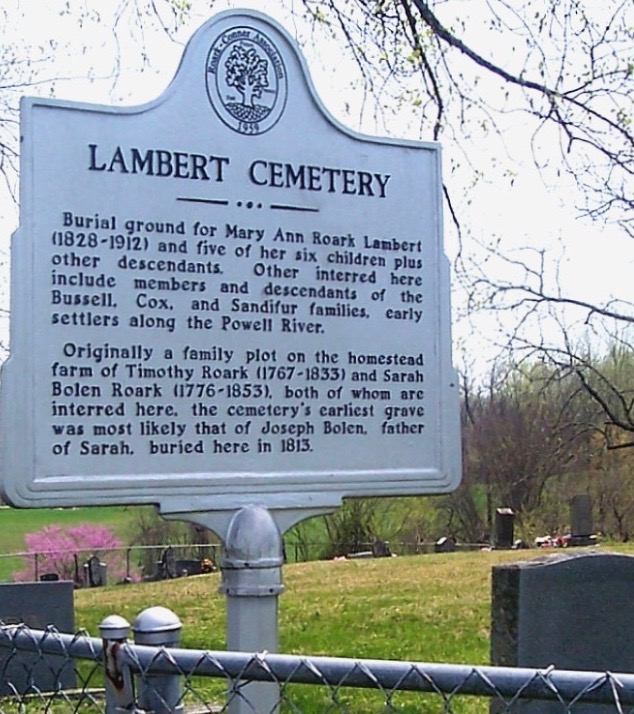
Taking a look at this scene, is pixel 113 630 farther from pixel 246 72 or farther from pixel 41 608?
pixel 41 608

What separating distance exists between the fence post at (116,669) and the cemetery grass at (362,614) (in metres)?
3.92

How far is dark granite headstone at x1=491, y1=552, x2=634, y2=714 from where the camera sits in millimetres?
6715

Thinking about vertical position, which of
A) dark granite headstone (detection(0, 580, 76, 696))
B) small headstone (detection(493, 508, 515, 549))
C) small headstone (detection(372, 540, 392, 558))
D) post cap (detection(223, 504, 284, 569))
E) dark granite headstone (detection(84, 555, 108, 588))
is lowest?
dark granite headstone (detection(84, 555, 108, 588))

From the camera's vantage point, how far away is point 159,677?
9.41 feet

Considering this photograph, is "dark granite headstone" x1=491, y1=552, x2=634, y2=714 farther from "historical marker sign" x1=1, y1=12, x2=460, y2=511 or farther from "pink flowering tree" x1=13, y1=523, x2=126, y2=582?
"pink flowering tree" x1=13, y1=523, x2=126, y2=582

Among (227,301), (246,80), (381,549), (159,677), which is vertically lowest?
(381,549)

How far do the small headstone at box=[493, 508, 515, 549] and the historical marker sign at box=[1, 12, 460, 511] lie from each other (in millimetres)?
22615

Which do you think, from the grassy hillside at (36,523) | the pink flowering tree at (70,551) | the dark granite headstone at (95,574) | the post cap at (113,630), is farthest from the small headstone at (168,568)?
the post cap at (113,630)

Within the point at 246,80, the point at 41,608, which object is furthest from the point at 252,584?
the point at 41,608

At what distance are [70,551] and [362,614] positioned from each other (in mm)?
20332

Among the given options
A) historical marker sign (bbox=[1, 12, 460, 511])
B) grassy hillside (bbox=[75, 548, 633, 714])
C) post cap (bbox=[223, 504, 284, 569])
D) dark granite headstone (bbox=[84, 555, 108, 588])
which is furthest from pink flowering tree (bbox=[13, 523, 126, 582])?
post cap (bbox=[223, 504, 284, 569])

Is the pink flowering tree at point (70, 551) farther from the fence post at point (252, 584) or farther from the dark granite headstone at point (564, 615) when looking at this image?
the fence post at point (252, 584)

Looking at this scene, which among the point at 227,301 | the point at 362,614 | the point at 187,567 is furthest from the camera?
the point at 187,567

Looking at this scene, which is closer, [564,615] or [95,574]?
[564,615]
